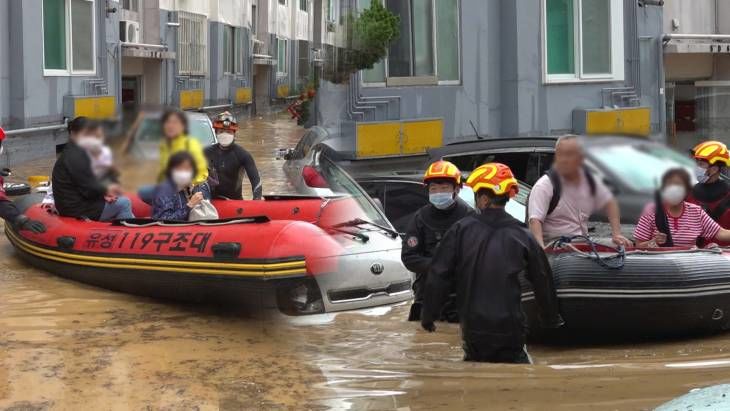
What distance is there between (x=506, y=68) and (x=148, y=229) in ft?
19.5

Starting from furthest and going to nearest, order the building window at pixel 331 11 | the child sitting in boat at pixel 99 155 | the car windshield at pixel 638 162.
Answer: the building window at pixel 331 11 → the child sitting in boat at pixel 99 155 → the car windshield at pixel 638 162

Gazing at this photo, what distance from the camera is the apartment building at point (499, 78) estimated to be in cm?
235

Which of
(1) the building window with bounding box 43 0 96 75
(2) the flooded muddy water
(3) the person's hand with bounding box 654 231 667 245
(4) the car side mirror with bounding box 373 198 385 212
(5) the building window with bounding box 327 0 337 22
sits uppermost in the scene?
(5) the building window with bounding box 327 0 337 22

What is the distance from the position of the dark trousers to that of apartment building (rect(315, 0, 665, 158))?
40.4 inches

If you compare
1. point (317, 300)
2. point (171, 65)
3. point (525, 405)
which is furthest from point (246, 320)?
point (171, 65)

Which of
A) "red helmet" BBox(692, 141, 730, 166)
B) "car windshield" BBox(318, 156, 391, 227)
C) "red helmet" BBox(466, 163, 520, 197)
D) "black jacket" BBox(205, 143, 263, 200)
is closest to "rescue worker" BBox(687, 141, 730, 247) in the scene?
"red helmet" BBox(692, 141, 730, 166)

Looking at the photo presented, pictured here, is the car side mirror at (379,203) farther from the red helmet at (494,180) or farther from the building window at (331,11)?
the building window at (331,11)

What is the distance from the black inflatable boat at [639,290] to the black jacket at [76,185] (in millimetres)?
3067

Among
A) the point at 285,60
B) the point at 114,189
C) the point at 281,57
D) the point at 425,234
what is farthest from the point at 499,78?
the point at 114,189

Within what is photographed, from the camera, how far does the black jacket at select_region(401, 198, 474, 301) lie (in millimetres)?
5406

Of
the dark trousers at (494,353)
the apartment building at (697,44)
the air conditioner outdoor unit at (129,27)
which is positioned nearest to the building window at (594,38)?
the air conditioner outdoor unit at (129,27)

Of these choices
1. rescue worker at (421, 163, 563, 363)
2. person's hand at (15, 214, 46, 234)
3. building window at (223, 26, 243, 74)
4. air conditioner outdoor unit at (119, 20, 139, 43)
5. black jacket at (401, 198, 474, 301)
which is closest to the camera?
person's hand at (15, 214, 46, 234)

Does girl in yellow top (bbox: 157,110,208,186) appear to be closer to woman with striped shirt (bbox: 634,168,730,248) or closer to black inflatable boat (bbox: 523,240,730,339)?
woman with striped shirt (bbox: 634,168,730,248)

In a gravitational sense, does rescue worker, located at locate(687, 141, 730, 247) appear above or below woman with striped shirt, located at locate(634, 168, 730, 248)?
above
